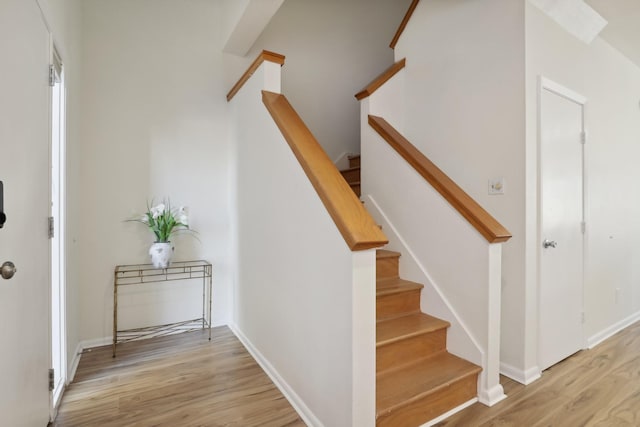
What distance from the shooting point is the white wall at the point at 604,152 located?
218cm

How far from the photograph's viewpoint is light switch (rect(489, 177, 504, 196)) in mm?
2156

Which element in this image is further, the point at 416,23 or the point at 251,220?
the point at 416,23

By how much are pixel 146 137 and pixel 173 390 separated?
1.98 metres

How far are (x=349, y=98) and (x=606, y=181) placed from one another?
108 inches

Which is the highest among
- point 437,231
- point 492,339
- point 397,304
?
point 437,231

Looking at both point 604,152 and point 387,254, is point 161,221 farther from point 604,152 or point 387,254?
point 604,152

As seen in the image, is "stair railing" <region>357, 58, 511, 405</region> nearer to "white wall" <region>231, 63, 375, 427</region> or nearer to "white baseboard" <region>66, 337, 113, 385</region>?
"white wall" <region>231, 63, 375, 427</region>

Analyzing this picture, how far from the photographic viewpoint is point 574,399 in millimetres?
1858

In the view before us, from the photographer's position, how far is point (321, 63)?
3.77m

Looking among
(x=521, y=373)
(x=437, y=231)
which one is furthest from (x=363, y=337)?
(x=521, y=373)

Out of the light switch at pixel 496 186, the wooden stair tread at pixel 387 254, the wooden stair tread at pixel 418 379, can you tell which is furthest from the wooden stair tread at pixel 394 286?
the light switch at pixel 496 186

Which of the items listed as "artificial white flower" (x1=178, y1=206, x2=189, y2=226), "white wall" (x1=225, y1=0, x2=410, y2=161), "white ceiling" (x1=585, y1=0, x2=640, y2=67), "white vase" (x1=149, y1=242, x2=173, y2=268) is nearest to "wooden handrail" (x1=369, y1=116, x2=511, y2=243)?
"white wall" (x1=225, y1=0, x2=410, y2=161)

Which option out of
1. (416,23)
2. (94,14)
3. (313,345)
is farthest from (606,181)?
(94,14)

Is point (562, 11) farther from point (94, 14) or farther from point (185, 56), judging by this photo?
point (94, 14)
